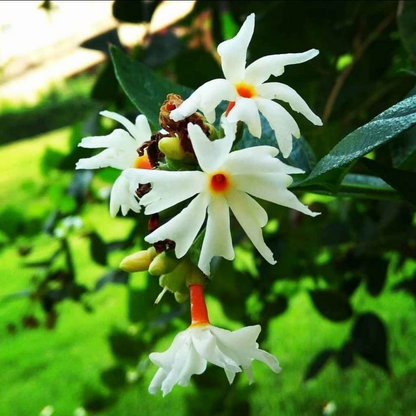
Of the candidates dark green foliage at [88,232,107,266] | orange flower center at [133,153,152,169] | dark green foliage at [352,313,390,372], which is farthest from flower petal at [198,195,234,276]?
dark green foliage at [352,313,390,372]

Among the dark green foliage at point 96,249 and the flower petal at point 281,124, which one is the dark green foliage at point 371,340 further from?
the flower petal at point 281,124

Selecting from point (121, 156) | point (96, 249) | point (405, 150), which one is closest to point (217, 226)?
point (121, 156)

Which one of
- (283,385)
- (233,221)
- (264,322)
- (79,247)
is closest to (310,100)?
(233,221)

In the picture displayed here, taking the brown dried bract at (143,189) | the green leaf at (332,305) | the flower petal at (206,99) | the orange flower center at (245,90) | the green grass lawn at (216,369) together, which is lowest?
the green grass lawn at (216,369)

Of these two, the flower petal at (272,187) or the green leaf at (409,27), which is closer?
the flower petal at (272,187)

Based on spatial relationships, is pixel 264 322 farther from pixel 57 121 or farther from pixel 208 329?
pixel 57 121

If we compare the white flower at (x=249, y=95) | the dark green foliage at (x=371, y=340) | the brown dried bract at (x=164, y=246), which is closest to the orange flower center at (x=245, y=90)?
the white flower at (x=249, y=95)
